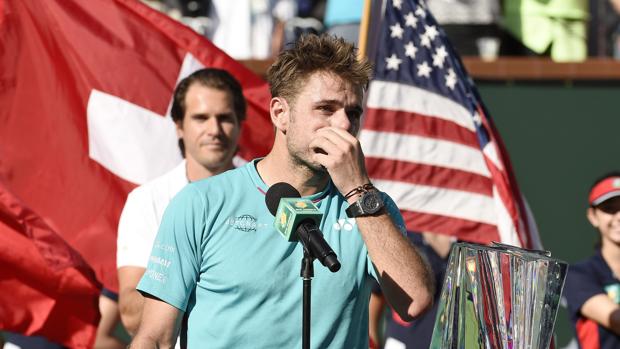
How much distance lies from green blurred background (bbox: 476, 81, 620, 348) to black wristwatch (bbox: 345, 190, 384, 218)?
250 inches

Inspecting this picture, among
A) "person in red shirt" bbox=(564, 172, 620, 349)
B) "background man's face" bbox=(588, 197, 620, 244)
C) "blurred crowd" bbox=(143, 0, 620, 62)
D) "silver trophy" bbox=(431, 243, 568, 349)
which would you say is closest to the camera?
"silver trophy" bbox=(431, 243, 568, 349)

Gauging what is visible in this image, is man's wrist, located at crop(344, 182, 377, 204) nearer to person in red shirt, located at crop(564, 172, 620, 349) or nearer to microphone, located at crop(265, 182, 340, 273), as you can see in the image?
microphone, located at crop(265, 182, 340, 273)

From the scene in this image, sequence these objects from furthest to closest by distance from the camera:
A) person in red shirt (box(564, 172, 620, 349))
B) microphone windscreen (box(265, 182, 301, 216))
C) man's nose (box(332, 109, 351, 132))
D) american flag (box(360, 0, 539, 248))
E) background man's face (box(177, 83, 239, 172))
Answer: american flag (box(360, 0, 539, 248))
person in red shirt (box(564, 172, 620, 349))
background man's face (box(177, 83, 239, 172))
man's nose (box(332, 109, 351, 132))
microphone windscreen (box(265, 182, 301, 216))

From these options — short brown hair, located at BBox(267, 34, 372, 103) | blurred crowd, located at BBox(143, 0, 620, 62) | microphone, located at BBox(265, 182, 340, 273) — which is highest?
blurred crowd, located at BBox(143, 0, 620, 62)

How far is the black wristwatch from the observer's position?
407 centimetres

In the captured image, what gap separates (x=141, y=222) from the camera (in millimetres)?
5836

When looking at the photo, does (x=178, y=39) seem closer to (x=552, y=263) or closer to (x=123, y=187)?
(x=123, y=187)

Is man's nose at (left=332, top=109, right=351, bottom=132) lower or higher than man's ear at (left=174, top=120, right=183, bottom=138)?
lower

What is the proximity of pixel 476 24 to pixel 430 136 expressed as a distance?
12.1 ft

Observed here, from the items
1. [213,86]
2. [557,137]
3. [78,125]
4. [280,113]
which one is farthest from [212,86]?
[557,137]

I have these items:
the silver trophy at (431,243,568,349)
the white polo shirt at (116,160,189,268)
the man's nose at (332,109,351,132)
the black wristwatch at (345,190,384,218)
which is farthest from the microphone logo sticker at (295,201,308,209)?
the white polo shirt at (116,160,189,268)

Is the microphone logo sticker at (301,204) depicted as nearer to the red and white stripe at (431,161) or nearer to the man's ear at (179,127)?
the man's ear at (179,127)

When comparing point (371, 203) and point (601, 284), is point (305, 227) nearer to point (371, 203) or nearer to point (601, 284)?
point (371, 203)

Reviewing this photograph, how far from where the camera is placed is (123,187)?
22.6 ft
